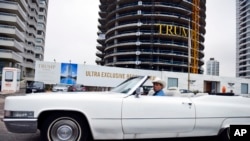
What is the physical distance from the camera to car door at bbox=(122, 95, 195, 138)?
5043 mm

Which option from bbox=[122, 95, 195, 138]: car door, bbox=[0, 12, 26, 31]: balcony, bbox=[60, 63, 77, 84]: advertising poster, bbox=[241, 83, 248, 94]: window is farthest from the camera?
bbox=[241, 83, 248, 94]: window

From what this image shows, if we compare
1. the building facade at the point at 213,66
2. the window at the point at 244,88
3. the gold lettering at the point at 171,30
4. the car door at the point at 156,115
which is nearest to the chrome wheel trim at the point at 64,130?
the car door at the point at 156,115

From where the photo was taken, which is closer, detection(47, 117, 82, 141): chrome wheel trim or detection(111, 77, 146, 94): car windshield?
detection(47, 117, 82, 141): chrome wheel trim

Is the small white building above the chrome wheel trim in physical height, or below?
above

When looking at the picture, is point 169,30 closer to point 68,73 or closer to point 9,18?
point 68,73

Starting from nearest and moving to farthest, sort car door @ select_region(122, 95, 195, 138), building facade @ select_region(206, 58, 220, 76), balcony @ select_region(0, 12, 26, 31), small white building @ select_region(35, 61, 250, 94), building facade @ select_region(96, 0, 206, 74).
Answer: car door @ select_region(122, 95, 195, 138), small white building @ select_region(35, 61, 250, 94), balcony @ select_region(0, 12, 26, 31), building facade @ select_region(96, 0, 206, 74), building facade @ select_region(206, 58, 220, 76)

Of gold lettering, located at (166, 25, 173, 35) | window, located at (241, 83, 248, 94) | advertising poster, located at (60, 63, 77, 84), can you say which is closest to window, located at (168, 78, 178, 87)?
advertising poster, located at (60, 63, 77, 84)

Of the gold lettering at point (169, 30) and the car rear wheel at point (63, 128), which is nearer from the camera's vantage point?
the car rear wheel at point (63, 128)

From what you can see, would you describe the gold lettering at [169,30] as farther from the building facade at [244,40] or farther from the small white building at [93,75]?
the building facade at [244,40]

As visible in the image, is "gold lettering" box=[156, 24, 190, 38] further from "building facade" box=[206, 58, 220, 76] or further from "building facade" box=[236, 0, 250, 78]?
"building facade" box=[206, 58, 220, 76]

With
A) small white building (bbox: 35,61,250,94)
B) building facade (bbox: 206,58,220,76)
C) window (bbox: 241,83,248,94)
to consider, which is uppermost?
building facade (bbox: 206,58,220,76)

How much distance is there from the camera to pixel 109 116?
4.97m

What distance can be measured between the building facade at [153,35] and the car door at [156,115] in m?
57.2

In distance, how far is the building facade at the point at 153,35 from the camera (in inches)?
2509
